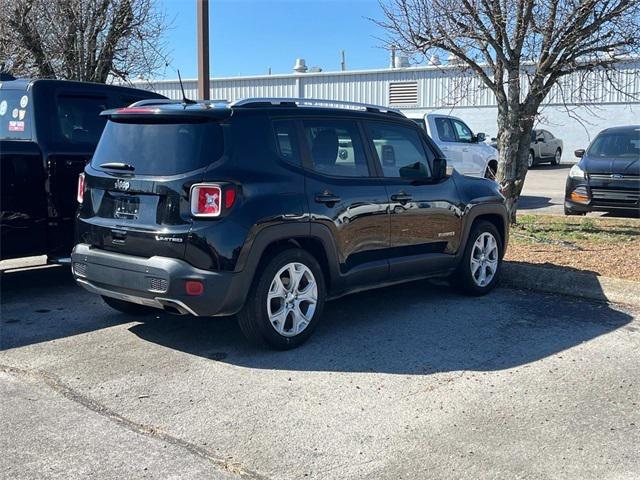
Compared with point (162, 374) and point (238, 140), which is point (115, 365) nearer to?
point (162, 374)

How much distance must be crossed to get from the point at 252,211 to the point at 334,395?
138 centimetres

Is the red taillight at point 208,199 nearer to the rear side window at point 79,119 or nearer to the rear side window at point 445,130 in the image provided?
the rear side window at point 79,119

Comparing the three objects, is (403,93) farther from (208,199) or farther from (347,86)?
(208,199)

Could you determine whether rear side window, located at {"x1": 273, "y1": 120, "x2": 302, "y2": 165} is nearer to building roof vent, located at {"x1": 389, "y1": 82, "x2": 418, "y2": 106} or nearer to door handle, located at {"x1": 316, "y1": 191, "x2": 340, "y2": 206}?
door handle, located at {"x1": 316, "y1": 191, "x2": 340, "y2": 206}

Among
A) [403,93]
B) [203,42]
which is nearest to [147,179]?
[203,42]

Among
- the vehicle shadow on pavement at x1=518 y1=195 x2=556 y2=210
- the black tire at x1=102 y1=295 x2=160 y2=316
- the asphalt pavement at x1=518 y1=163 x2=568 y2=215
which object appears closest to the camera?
the black tire at x1=102 y1=295 x2=160 y2=316

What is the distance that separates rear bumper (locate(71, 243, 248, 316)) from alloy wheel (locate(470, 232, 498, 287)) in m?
2.95

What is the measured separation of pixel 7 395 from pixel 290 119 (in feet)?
9.15

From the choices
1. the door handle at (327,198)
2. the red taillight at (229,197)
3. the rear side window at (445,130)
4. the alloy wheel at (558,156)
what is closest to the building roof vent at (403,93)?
the alloy wheel at (558,156)

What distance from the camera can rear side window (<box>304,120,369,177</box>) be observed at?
5.66 meters

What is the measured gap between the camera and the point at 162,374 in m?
4.93

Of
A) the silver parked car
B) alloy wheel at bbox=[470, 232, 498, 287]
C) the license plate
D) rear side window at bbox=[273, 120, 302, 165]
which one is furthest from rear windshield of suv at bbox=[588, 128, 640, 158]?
the silver parked car

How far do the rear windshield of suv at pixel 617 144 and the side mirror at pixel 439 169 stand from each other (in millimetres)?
6991

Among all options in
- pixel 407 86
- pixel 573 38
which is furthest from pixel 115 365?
pixel 407 86
